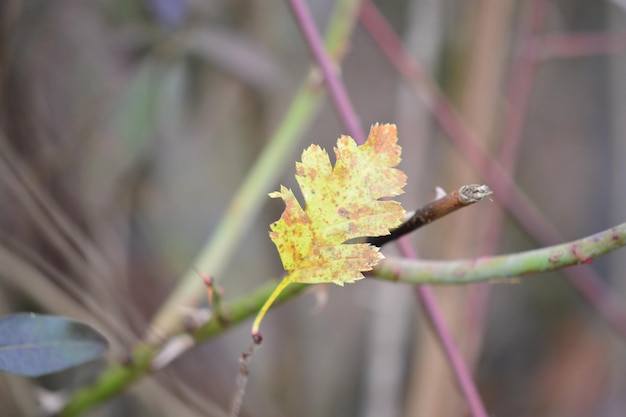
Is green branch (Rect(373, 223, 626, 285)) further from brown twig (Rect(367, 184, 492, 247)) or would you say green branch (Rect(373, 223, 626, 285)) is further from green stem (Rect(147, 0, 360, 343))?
Result: green stem (Rect(147, 0, 360, 343))

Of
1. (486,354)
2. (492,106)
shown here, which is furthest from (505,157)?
(486,354)

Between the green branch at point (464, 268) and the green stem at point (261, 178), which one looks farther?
the green stem at point (261, 178)

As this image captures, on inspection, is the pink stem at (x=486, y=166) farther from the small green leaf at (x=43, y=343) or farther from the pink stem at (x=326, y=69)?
the small green leaf at (x=43, y=343)

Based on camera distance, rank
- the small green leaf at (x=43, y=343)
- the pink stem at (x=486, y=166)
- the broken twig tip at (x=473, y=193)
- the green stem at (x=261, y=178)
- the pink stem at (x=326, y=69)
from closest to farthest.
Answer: the broken twig tip at (x=473, y=193) < the small green leaf at (x=43, y=343) < the pink stem at (x=326, y=69) < the green stem at (x=261, y=178) < the pink stem at (x=486, y=166)

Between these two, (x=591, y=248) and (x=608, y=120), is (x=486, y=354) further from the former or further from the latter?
(x=591, y=248)

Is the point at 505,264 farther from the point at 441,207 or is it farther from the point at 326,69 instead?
the point at 326,69

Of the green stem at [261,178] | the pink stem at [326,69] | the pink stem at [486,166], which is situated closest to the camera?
the pink stem at [326,69]

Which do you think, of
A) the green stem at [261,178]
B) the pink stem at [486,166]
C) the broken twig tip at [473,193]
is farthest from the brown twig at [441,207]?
the pink stem at [486,166]

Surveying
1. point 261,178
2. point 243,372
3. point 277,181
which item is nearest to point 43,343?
point 243,372

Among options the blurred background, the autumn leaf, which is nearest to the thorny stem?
the autumn leaf
